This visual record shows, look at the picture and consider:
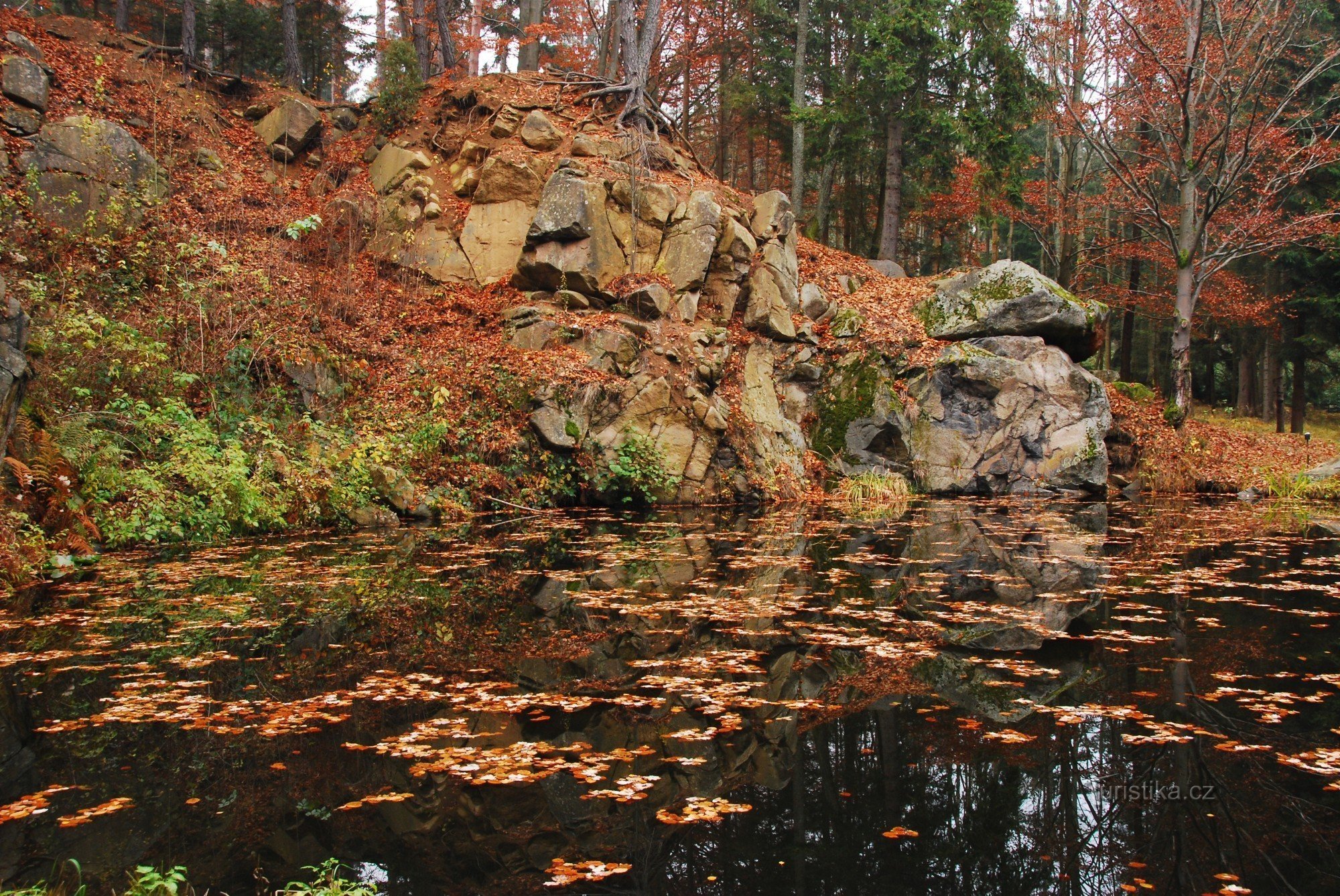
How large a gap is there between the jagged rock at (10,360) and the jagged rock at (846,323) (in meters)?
14.5

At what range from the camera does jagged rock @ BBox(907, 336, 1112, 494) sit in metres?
16.4

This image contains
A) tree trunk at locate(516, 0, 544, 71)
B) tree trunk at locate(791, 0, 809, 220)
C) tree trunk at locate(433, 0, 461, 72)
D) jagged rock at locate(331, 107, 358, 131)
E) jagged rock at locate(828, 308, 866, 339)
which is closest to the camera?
jagged rock at locate(828, 308, 866, 339)

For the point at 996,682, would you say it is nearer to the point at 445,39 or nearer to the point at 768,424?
the point at 768,424

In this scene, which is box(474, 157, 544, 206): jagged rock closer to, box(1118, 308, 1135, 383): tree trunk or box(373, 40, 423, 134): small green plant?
box(373, 40, 423, 134): small green plant

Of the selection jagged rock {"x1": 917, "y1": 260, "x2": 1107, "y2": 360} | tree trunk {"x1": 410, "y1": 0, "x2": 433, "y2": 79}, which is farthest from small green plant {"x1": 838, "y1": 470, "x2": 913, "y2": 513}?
tree trunk {"x1": 410, "y1": 0, "x2": 433, "y2": 79}

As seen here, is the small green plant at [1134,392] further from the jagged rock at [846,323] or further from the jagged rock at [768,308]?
the jagged rock at [768,308]

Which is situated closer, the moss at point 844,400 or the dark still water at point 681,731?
the dark still water at point 681,731

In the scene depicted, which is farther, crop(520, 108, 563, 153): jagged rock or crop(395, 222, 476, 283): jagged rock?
crop(520, 108, 563, 153): jagged rock

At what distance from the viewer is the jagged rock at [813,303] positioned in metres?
18.4

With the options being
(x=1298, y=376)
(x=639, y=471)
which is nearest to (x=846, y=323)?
(x=639, y=471)

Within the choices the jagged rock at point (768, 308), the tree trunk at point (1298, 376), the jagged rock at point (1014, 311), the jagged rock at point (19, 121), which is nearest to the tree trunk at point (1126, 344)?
the tree trunk at point (1298, 376)

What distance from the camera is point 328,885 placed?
2.61 metres

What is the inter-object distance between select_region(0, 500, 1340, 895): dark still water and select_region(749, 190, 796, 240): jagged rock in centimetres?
1231

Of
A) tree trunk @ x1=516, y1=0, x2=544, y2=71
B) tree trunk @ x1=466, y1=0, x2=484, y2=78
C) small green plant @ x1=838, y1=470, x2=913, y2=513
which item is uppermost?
tree trunk @ x1=466, y1=0, x2=484, y2=78
